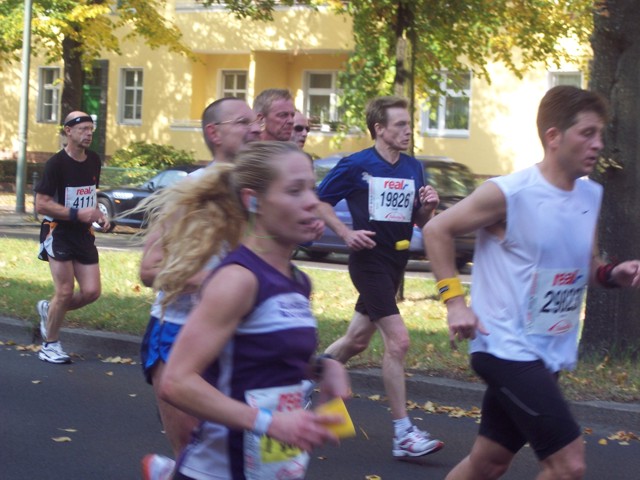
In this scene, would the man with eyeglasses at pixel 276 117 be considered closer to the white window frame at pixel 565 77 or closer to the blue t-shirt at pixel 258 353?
the blue t-shirt at pixel 258 353

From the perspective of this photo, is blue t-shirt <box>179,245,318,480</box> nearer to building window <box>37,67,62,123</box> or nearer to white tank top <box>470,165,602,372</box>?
white tank top <box>470,165,602,372</box>

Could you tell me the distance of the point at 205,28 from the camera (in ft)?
105

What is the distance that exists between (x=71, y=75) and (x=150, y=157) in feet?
11.8

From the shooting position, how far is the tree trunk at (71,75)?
28.3m

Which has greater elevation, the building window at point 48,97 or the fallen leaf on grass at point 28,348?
the building window at point 48,97

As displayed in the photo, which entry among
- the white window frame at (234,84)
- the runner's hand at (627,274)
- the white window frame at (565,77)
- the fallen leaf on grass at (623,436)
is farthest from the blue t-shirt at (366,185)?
→ the white window frame at (234,84)

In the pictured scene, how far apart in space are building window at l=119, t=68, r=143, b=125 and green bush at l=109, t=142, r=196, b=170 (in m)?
3.36

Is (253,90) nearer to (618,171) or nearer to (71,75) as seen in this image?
(71,75)

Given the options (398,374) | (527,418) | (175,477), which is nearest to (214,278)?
(175,477)

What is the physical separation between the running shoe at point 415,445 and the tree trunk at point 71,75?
2345 cm

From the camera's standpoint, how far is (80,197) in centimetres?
Answer: 873

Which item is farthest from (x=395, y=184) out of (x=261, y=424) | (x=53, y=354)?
(x=261, y=424)

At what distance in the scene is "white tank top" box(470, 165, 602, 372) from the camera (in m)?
4.14

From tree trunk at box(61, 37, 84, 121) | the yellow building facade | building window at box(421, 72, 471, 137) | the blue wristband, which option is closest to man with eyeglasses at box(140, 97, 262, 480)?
the blue wristband
